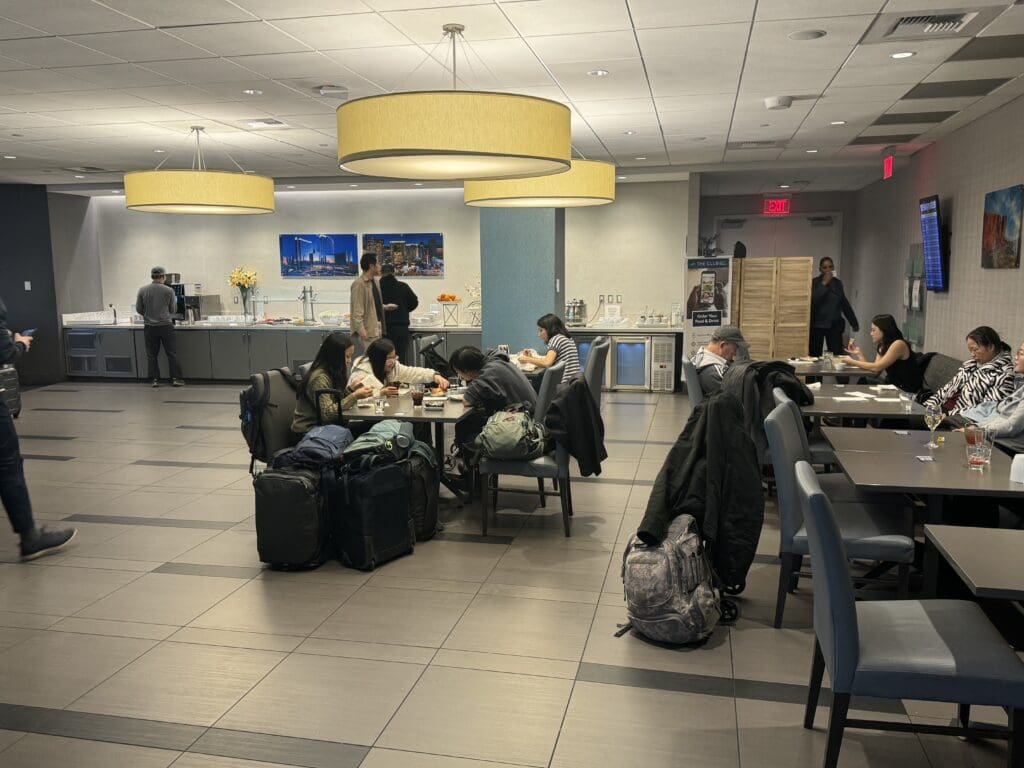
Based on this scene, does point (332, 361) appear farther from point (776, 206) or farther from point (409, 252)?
point (776, 206)

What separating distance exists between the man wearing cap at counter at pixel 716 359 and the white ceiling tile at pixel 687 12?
2.13 meters

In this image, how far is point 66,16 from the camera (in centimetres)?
424

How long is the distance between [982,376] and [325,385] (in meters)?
4.50

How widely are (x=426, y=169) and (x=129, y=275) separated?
10.9 meters

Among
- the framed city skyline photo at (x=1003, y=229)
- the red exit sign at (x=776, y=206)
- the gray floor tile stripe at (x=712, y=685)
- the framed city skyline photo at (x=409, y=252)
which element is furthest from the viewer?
the red exit sign at (x=776, y=206)

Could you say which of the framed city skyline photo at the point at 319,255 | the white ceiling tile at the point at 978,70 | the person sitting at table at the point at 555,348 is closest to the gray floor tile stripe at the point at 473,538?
the person sitting at table at the point at 555,348

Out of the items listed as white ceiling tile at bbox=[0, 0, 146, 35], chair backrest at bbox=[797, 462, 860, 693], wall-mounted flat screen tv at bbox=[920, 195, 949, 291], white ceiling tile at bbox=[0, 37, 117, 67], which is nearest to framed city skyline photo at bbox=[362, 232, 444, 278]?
wall-mounted flat screen tv at bbox=[920, 195, 949, 291]

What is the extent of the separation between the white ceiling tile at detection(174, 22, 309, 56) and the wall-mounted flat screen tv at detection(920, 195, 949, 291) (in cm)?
648

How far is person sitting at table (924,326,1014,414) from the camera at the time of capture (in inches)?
222

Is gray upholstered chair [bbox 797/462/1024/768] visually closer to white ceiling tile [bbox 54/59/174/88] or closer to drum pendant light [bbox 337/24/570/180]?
drum pendant light [bbox 337/24/570/180]

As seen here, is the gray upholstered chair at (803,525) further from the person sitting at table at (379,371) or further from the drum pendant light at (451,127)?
the person sitting at table at (379,371)

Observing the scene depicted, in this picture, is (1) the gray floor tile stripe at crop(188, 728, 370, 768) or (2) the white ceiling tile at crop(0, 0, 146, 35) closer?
(1) the gray floor tile stripe at crop(188, 728, 370, 768)

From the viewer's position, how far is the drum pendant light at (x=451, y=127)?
3.41 metres

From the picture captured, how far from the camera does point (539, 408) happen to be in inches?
220
